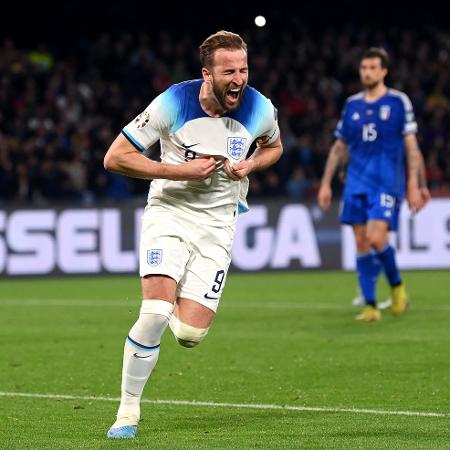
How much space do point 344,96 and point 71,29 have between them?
6.54 metres

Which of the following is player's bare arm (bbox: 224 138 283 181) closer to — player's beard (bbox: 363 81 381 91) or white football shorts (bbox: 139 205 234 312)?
white football shorts (bbox: 139 205 234 312)

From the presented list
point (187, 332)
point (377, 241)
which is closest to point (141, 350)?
point (187, 332)

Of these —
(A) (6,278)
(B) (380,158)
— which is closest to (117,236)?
(A) (6,278)

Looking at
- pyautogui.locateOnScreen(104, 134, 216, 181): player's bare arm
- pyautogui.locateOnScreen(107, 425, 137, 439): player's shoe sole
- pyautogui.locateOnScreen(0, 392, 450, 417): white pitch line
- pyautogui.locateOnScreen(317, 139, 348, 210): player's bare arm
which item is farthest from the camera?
pyautogui.locateOnScreen(317, 139, 348, 210): player's bare arm

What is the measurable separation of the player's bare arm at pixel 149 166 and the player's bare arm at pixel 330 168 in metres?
5.38

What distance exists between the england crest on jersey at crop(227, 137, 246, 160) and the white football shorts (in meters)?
0.41

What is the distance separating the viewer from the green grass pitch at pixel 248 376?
20.7ft

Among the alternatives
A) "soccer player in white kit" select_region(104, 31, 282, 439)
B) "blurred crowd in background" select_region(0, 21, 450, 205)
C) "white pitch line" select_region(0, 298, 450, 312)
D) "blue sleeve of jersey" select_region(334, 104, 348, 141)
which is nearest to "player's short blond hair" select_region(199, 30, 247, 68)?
"soccer player in white kit" select_region(104, 31, 282, 439)

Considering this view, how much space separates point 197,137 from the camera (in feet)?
21.8

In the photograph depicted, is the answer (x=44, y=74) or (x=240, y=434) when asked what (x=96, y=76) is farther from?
(x=240, y=434)

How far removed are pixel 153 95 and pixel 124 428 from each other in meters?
18.2

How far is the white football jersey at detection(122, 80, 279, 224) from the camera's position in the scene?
6535 millimetres

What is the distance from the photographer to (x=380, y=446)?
233 inches

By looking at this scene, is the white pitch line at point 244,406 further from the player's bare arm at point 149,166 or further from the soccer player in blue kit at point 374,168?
the soccer player in blue kit at point 374,168
